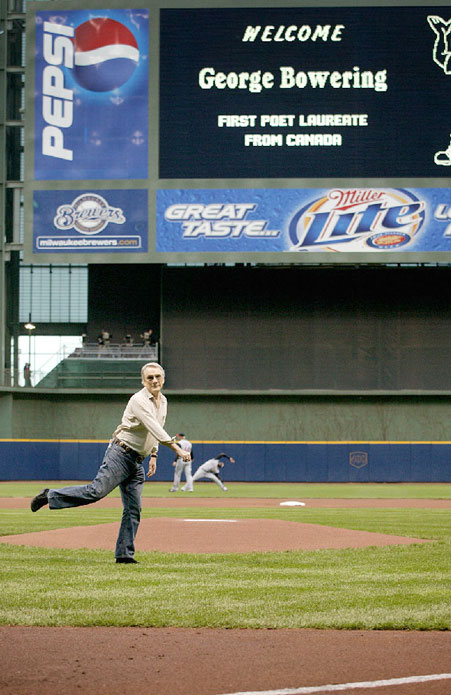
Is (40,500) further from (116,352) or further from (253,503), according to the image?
(116,352)

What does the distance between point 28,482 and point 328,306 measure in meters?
13.8

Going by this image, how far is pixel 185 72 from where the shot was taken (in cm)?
3794

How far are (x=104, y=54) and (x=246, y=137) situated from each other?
6.42 m

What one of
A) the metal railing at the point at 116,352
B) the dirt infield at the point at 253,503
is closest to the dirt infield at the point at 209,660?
the dirt infield at the point at 253,503

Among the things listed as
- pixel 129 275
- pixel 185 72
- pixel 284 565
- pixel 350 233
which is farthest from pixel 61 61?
pixel 284 565

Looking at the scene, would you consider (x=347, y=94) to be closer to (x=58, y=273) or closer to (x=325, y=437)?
(x=325, y=437)

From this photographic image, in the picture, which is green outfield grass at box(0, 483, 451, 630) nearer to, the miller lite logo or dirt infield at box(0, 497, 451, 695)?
dirt infield at box(0, 497, 451, 695)

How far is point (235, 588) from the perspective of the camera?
24.0 feet

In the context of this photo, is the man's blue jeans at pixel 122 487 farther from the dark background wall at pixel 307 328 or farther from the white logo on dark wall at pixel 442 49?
the dark background wall at pixel 307 328

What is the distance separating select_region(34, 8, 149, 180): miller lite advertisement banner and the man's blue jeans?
3000 cm

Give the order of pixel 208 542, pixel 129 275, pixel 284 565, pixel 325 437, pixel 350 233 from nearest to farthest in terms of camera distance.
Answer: pixel 284 565 < pixel 208 542 < pixel 350 233 < pixel 325 437 < pixel 129 275

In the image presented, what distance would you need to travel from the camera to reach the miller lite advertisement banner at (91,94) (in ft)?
124

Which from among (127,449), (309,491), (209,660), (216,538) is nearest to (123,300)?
(309,491)

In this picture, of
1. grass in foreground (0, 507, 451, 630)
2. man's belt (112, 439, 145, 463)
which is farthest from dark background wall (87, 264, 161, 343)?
man's belt (112, 439, 145, 463)
